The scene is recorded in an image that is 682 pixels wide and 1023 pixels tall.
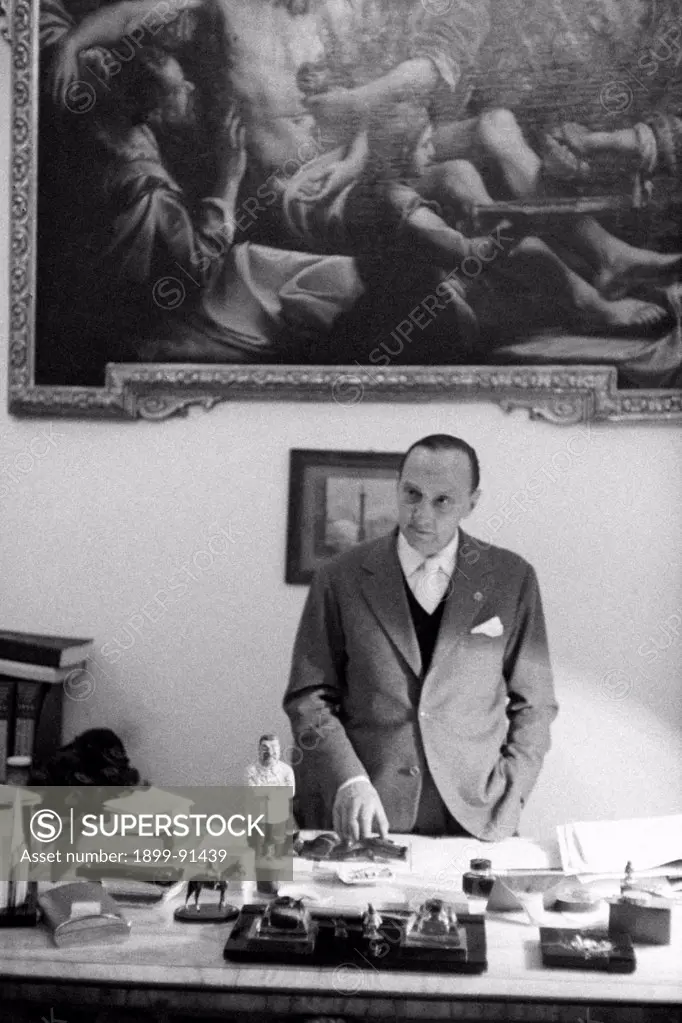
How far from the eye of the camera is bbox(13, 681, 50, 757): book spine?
2.92 meters

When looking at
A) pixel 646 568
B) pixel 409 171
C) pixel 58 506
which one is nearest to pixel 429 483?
pixel 646 568

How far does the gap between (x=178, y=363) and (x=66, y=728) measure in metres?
1.09

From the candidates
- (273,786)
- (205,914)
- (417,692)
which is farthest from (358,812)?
(205,914)

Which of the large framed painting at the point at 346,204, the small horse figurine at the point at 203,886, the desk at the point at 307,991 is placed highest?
the large framed painting at the point at 346,204

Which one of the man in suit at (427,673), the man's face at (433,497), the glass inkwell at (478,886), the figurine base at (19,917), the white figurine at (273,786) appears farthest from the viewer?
the man's face at (433,497)

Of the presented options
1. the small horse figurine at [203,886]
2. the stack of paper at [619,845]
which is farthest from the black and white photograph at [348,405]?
the small horse figurine at [203,886]

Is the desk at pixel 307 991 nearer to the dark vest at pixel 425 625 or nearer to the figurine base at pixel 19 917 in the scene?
the figurine base at pixel 19 917

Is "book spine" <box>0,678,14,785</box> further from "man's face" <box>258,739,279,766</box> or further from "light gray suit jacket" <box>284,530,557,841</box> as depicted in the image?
"man's face" <box>258,739,279,766</box>

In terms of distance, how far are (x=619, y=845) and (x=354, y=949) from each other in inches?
30.9

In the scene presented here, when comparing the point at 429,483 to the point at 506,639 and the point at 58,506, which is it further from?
the point at 58,506

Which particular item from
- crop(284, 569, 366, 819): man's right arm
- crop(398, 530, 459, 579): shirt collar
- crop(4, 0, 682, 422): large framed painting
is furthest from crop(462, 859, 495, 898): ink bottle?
crop(4, 0, 682, 422): large framed painting

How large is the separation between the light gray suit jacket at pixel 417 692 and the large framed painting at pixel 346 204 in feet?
1.67

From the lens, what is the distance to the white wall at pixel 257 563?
2930mm

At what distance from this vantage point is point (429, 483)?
9.68 ft
